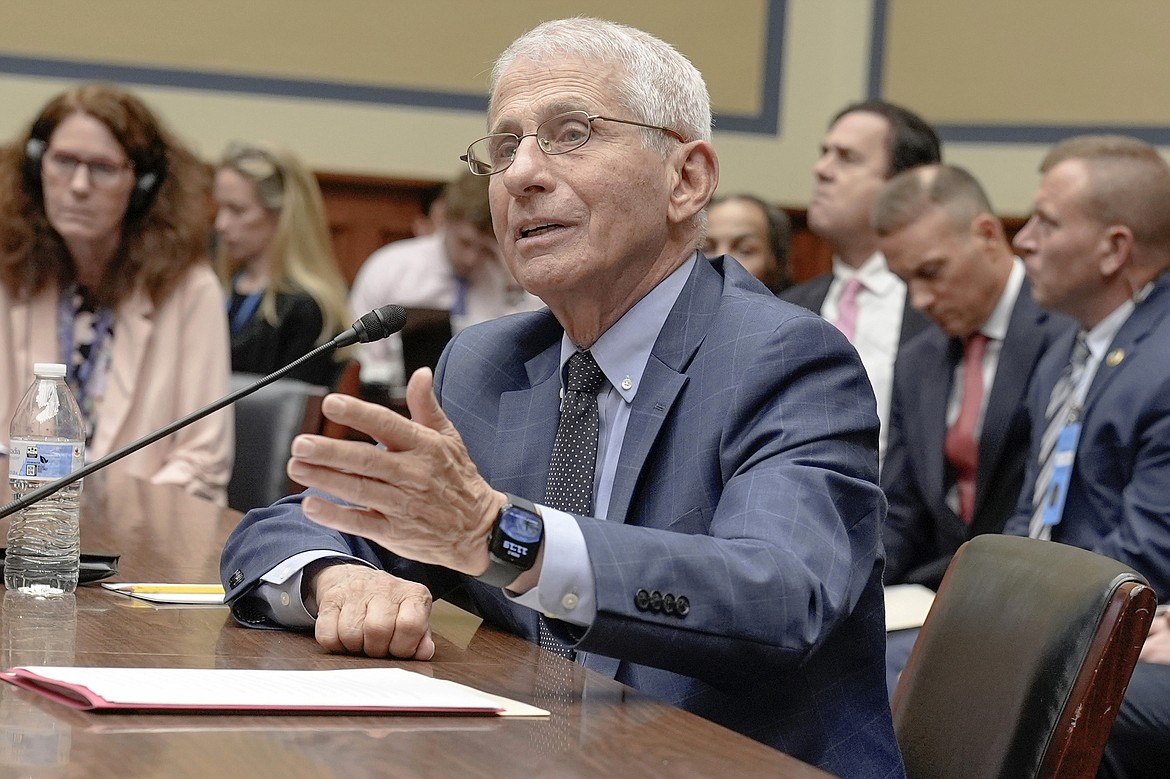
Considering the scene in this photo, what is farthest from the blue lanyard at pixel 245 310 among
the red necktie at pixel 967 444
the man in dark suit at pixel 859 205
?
the red necktie at pixel 967 444

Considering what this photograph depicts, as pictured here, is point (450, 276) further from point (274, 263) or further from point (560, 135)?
point (560, 135)

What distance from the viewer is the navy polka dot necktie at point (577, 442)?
62.7 inches

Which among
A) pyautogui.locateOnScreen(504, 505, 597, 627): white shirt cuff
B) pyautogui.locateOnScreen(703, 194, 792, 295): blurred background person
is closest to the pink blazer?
pyautogui.locateOnScreen(504, 505, 597, 627): white shirt cuff

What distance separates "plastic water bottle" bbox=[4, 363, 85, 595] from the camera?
63.8 inches

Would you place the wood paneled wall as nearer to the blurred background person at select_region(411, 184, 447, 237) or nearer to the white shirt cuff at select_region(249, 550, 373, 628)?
the blurred background person at select_region(411, 184, 447, 237)

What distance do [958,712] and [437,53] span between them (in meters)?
5.94

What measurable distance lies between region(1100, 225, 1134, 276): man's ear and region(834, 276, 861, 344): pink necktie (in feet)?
4.02

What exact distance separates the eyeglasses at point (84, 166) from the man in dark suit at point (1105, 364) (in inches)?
81.0

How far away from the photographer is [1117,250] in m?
3.23

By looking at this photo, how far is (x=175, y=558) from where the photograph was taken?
1896mm

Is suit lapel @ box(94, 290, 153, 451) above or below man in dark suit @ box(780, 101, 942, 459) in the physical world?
below

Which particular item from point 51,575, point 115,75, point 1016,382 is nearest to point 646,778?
point 51,575

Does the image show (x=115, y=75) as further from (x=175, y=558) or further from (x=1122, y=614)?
(x=1122, y=614)

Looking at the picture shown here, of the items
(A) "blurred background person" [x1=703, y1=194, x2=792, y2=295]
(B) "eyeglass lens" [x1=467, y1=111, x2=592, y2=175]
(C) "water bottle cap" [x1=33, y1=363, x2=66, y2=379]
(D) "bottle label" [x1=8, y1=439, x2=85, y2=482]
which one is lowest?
(D) "bottle label" [x1=8, y1=439, x2=85, y2=482]
